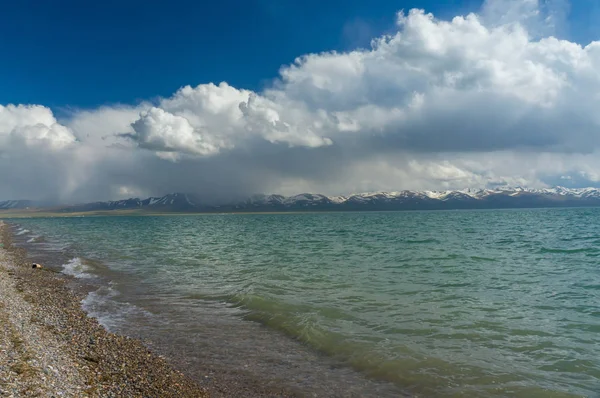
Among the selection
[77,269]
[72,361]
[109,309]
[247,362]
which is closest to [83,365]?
[72,361]

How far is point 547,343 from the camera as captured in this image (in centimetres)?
1448

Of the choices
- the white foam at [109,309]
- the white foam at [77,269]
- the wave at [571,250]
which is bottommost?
the white foam at [77,269]

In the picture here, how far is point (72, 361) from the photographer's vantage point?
1116 cm

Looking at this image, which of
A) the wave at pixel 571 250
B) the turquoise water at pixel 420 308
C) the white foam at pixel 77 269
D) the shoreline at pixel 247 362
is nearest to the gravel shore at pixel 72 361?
the shoreline at pixel 247 362

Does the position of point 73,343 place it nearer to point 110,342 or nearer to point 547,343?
point 110,342

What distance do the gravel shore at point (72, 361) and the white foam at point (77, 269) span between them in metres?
14.3

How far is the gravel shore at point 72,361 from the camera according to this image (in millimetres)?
9227

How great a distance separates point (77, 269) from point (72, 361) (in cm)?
2802

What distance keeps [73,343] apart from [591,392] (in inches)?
670

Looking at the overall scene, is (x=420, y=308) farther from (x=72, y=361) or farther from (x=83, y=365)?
(x=72, y=361)

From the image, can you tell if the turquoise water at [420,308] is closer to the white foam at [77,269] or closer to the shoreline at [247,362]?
the white foam at [77,269]

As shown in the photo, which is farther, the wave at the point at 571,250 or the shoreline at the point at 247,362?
the wave at the point at 571,250

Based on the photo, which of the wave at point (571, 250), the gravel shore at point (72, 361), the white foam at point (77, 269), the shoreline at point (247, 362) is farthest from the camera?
the wave at point (571, 250)

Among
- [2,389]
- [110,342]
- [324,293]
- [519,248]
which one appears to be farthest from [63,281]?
[519,248]
